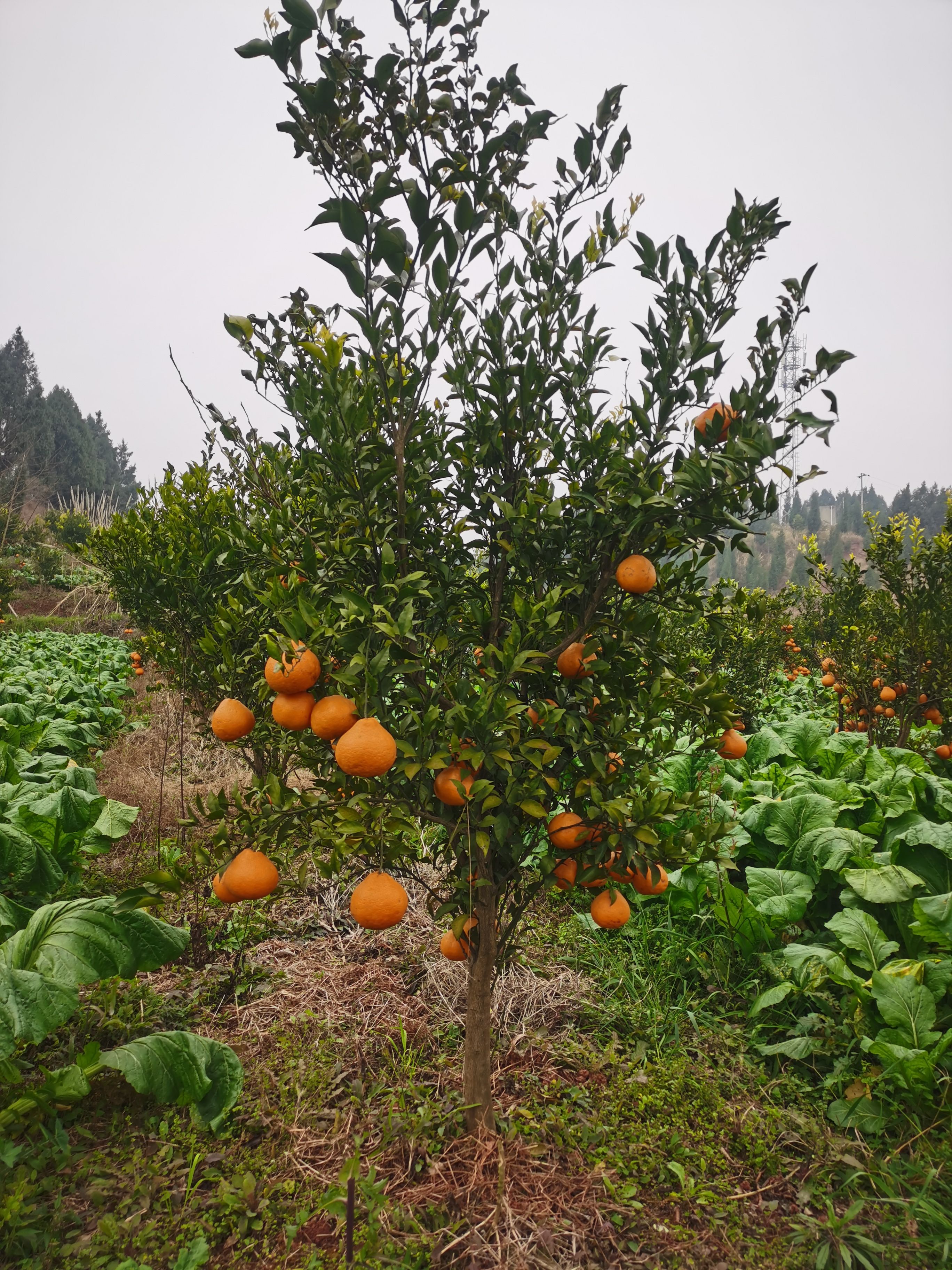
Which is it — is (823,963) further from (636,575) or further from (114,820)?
(114,820)

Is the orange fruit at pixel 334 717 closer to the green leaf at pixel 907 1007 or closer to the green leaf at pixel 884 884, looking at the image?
the green leaf at pixel 907 1007

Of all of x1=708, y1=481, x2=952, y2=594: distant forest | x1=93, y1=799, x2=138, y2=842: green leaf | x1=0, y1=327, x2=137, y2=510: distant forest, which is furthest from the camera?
x1=708, y1=481, x2=952, y2=594: distant forest

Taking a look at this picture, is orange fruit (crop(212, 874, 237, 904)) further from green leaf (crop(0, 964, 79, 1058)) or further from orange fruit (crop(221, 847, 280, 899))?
green leaf (crop(0, 964, 79, 1058))

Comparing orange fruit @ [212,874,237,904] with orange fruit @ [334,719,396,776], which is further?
orange fruit @ [212,874,237,904]

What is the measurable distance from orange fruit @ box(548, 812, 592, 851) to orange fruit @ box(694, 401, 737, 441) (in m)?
1.05

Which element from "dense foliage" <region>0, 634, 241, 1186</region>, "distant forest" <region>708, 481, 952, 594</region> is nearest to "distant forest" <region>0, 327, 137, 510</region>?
"dense foliage" <region>0, 634, 241, 1186</region>

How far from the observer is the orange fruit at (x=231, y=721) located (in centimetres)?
176

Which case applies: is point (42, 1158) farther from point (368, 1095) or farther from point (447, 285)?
point (447, 285)

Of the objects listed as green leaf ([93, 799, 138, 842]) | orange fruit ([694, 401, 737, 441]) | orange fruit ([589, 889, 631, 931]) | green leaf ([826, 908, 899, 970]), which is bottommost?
green leaf ([826, 908, 899, 970])

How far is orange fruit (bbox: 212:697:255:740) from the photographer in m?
1.76

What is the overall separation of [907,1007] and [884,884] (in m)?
0.53

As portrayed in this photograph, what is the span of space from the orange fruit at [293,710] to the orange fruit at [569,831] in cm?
71

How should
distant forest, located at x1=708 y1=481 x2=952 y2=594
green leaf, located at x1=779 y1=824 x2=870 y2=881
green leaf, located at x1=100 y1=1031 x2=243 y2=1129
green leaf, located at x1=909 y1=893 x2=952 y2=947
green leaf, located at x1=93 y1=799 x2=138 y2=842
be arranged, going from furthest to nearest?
1. distant forest, located at x1=708 y1=481 x2=952 y2=594
2. green leaf, located at x1=779 y1=824 x2=870 y2=881
3. green leaf, located at x1=93 y1=799 x2=138 y2=842
4. green leaf, located at x1=909 y1=893 x2=952 y2=947
5. green leaf, located at x1=100 y1=1031 x2=243 y2=1129

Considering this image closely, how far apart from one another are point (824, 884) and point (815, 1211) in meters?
1.44
